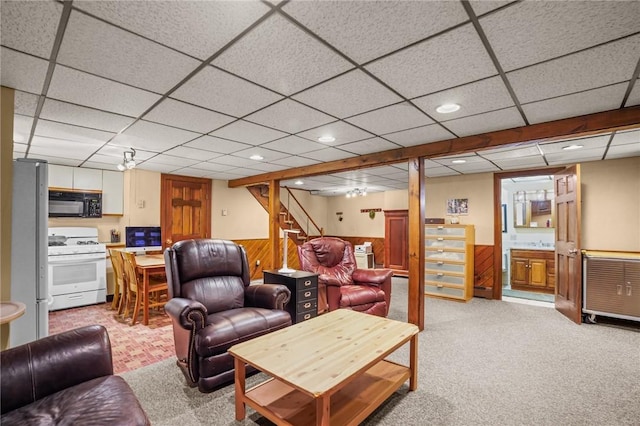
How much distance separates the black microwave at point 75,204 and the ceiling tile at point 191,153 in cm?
192

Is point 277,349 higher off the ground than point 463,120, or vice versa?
point 463,120

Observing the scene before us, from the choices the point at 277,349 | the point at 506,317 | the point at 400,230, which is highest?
the point at 400,230

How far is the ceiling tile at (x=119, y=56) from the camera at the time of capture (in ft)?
5.03

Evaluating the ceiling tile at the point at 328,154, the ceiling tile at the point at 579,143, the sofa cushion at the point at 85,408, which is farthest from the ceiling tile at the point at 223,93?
the ceiling tile at the point at 579,143

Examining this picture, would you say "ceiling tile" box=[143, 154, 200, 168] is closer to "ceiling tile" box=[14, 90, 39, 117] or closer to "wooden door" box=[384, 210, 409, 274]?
"ceiling tile" box=[14, 90, 39, 117]

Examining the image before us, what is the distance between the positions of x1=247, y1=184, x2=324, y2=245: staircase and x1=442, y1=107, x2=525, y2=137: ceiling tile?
521cm

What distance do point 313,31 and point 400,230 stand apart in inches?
253

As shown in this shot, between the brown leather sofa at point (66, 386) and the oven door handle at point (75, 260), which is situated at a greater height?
the oven door handle at point (75, 260)

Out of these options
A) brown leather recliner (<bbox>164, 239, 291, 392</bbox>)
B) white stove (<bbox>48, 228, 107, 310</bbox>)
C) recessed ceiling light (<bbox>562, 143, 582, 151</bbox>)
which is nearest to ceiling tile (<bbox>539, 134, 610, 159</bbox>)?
recessed ceiling light (<bbox>562, 143, 582, 151</bbox>)

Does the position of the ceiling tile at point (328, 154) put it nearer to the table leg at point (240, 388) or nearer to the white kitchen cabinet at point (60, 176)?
the table leg at point (240, 388)

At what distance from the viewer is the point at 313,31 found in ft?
5.04

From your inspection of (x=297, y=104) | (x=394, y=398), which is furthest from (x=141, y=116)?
(x=394, y=398)

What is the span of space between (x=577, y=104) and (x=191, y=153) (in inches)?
166

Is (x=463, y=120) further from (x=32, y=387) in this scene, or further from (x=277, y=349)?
(x=32, y=387)
